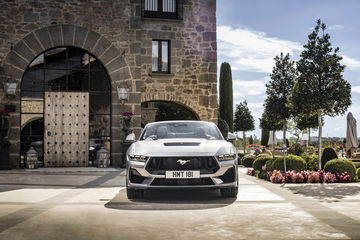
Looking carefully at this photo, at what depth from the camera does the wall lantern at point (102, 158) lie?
15.6 meters

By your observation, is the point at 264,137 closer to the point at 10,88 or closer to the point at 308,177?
the point at 10,88

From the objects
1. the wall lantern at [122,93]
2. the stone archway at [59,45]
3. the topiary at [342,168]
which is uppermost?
the stone archway at [59,45]

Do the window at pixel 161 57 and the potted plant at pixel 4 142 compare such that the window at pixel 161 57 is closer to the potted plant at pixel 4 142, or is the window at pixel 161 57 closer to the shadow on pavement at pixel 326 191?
the potted plant at pixel 4 142

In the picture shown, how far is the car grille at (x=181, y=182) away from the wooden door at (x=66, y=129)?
29.5 ft

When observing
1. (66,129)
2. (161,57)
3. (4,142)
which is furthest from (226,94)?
(4,142)

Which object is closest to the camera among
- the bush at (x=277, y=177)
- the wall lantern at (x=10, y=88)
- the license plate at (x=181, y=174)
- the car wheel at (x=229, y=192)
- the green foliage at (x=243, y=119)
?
the license plate at (x=181, y=174)

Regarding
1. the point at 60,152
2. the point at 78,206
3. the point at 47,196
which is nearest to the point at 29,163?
the point at 60,152

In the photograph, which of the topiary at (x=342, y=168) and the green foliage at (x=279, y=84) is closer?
the topiary at (x=342, y=168)

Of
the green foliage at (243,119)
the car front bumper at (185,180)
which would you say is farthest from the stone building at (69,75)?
the green foliage at (243,119)

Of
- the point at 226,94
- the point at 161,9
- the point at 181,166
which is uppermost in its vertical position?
the point at 161,9

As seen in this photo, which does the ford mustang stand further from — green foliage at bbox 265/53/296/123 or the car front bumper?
green foliage at bbox 265/53/296/123

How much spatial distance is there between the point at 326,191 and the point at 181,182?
139 inches

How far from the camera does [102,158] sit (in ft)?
51.3

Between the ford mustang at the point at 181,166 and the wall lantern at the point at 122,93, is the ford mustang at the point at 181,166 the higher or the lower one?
the lower one
